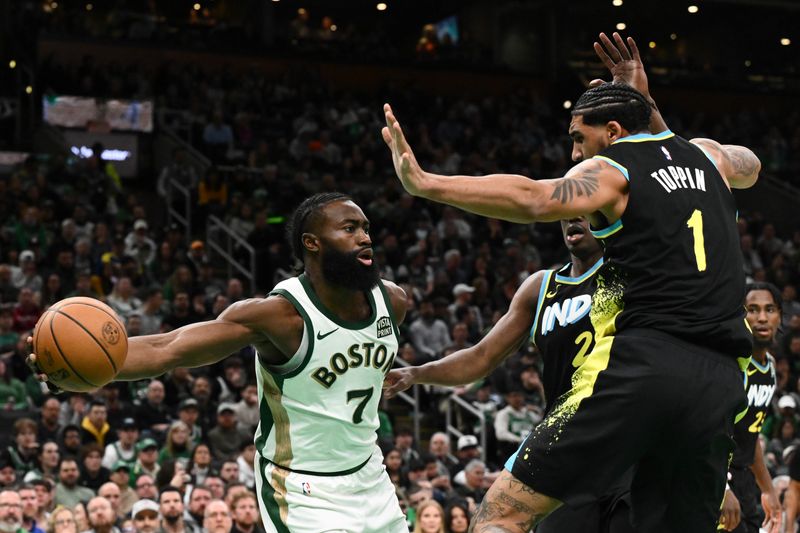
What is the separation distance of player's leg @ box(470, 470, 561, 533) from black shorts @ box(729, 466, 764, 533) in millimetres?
2989

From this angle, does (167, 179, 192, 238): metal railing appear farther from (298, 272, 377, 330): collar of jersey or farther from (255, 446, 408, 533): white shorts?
(255, 446, 408, 533): white shorts

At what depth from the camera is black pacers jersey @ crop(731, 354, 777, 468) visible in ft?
23.4

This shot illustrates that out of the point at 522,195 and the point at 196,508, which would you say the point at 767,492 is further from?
the point at 196,508

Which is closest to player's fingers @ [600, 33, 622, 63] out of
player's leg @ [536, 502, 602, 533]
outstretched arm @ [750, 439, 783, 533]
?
player's leg @ [536, 502, 602, 533]

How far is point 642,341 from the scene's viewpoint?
4.52m

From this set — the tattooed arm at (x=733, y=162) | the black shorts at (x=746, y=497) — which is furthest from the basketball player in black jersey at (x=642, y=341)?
the black shorts at (x=746, y=497)

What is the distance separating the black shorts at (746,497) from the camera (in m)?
7.21

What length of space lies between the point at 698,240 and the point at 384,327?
71.1 inches

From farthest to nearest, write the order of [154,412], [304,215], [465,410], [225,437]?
1. [465,410]
2. [154,412]
3. [225,437]
4. [304,215]

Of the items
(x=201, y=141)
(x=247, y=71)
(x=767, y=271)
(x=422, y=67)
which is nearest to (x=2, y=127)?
(x=201, y=141)

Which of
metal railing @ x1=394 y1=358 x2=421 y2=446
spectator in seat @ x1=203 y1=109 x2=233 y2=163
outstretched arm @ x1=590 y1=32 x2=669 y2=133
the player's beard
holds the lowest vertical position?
metal railing @ x1=394 y1=358 x2=421 y2=446

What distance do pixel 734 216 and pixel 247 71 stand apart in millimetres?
23048

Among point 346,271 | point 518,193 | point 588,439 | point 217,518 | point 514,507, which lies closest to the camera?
point 518,193

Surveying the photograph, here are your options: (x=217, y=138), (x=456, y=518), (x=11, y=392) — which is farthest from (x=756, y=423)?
(x=217, y=138)
